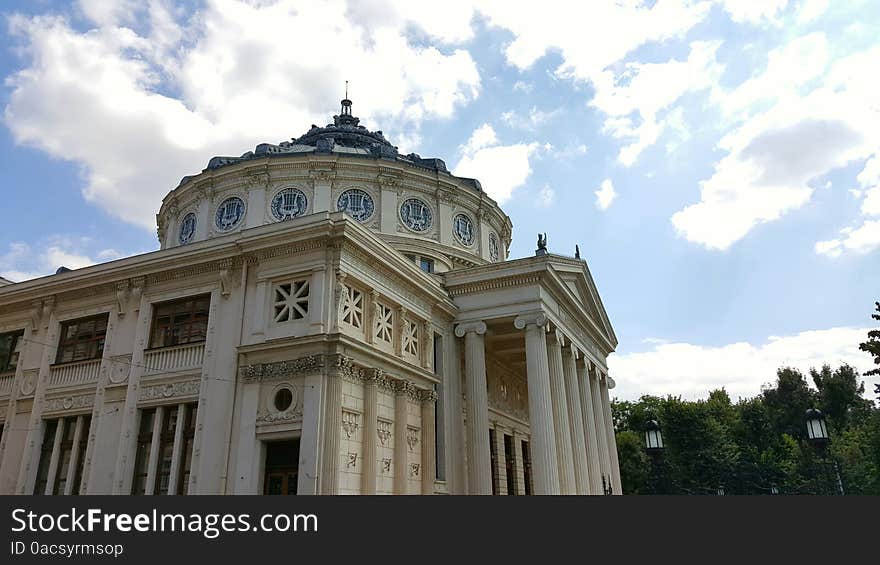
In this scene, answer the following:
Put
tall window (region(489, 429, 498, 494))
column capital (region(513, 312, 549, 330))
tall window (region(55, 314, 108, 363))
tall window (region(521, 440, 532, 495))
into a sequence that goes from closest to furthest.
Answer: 1. tall window (region(55, 314, 108, 363))
2. column capital (region(513, 312, 549, 330))
3. tall window (region(489, 429, 498, 494))
4. tall window (region(521, 440, 532, 495))

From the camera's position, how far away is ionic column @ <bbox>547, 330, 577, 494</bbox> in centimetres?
2608

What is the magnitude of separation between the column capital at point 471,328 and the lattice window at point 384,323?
4.76 meters

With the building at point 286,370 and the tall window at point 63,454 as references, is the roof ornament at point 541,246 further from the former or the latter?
the tall window at point 63,454

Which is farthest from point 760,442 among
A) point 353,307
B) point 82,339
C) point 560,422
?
point 82,339

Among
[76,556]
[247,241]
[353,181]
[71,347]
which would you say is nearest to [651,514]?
[76,556]

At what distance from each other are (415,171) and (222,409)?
18.7 meters

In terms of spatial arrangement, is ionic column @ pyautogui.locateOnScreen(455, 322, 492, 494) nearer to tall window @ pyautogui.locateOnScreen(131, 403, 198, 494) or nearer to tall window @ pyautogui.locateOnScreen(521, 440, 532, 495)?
tall window @ pyautogui.locateOnScreen(521, 440, 532, 495)

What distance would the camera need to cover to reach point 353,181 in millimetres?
33156

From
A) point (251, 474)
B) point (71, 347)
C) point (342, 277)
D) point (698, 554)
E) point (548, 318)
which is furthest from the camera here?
point (548, 318)

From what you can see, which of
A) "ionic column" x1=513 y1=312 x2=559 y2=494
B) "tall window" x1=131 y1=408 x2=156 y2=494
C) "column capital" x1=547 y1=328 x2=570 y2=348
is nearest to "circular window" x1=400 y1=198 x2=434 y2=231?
"ionic column" x1=513 y1=312 x2=559 y2=494

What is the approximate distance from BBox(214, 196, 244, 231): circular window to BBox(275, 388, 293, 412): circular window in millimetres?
15861

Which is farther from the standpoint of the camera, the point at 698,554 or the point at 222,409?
the point at 222,409

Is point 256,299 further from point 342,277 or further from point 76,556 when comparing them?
point 76,556

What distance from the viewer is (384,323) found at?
22359mm
